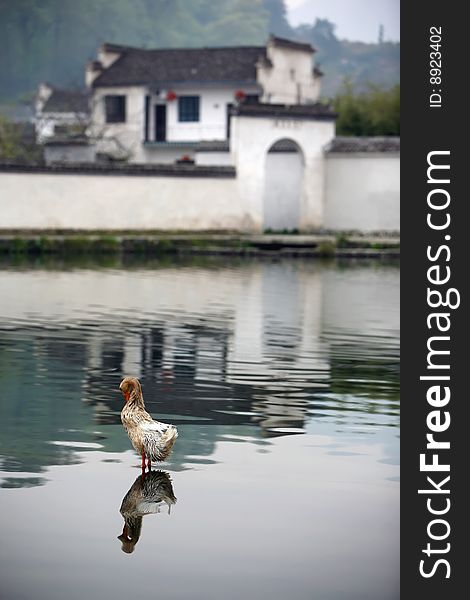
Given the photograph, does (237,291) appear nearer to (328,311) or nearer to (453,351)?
(328,311)

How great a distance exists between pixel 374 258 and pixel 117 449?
26.5 meters

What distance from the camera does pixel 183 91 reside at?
5069 cm

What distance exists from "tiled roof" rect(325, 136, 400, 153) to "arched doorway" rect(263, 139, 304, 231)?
1.71 metres

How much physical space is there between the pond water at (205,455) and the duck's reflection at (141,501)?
0.03 metres

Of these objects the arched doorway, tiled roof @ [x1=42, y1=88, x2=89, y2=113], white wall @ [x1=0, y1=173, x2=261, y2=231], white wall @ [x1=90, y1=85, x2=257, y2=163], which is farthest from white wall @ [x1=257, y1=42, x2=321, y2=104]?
white wall @ [x1=0, y1=173, x2=261, y2=231]

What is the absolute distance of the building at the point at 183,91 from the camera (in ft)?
164

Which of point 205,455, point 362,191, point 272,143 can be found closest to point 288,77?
point 272,143

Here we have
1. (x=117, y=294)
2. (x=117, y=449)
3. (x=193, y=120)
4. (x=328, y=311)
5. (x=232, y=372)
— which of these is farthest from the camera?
(x=193, y=120)

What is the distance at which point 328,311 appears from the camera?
20.5m

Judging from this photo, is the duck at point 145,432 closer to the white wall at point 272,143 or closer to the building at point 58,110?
the white wall at point 272,143

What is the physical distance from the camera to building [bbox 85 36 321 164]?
164 ft

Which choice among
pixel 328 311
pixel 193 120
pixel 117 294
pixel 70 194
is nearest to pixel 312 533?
pixel 328 311

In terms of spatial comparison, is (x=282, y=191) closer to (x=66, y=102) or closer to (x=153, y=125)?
(x=153, y=125)

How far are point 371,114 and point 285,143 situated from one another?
6314 millimetres
